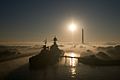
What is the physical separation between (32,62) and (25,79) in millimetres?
31275

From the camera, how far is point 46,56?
107 metres

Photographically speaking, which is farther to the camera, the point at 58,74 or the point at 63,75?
the point at 58,74

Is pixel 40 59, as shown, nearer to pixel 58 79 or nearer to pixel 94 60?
pixel 58 79

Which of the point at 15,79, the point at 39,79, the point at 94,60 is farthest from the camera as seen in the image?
the point at 94,60

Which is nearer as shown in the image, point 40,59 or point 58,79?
point 58,79

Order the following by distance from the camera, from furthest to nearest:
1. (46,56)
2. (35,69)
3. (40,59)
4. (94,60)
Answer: (94,60), (46,56), (40,59), (35,69)

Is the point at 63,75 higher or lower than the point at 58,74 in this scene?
higher

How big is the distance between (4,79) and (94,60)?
332 feet

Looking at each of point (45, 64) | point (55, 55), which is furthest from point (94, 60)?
point (45, 64)

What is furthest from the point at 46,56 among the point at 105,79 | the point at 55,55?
the point at 105,79

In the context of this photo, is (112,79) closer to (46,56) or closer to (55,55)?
(46,56)

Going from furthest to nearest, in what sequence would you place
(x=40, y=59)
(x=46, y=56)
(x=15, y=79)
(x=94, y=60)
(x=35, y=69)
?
(x=94, y=60) → (x=46, y=56) → (x=40, y=59) → (x=35, y=69) → (x=15, y=79)

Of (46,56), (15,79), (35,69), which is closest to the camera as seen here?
(15,79)

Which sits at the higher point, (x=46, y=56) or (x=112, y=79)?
(x=46, y=56)
